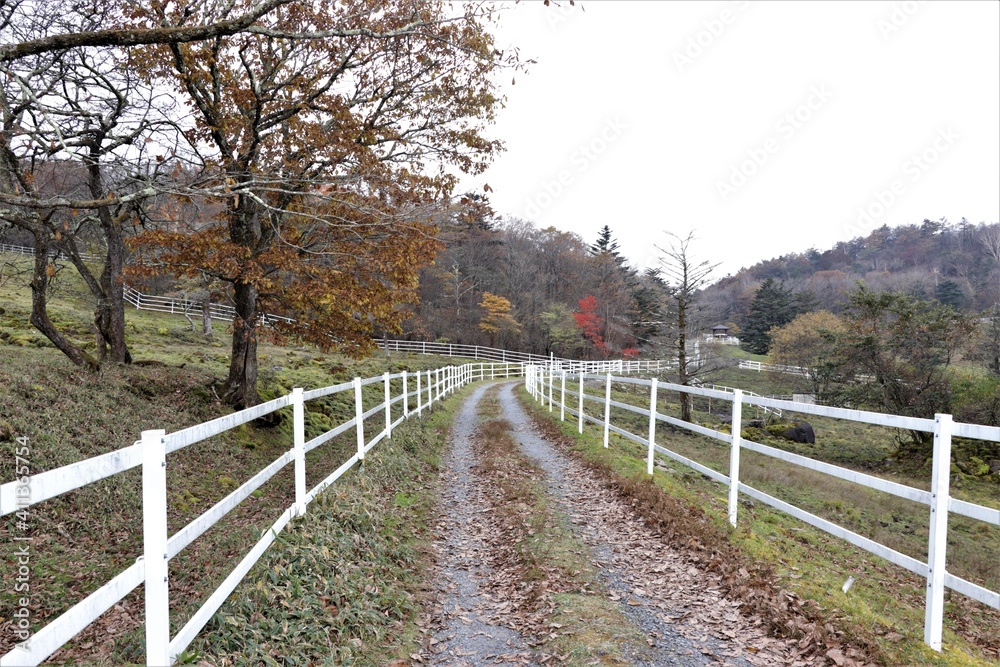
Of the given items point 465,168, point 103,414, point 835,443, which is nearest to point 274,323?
point 103,414

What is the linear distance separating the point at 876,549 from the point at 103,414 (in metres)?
9.86

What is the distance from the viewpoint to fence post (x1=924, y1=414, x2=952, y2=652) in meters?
3.52

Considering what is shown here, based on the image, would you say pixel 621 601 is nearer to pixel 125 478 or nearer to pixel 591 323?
pixel 125 478

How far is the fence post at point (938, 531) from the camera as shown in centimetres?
352

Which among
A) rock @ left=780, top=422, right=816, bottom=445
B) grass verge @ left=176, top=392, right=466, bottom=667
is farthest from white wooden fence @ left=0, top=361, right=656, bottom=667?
rock @ left=780, top=422, right=816, bottom=445

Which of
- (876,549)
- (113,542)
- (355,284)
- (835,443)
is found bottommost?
(835,443)

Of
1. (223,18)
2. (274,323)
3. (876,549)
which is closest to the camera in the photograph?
(876,549)

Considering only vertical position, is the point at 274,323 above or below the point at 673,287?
below

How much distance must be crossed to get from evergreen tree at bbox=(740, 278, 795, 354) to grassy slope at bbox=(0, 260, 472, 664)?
66.3 meters

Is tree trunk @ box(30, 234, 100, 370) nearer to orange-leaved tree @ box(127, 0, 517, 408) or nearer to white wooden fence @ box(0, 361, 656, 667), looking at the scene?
orange-leaved tree @ box(127, 0, 517, 408)

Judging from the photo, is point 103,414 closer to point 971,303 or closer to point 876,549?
point 876,549

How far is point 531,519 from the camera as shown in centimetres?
639

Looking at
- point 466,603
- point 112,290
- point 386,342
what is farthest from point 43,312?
point 386,342

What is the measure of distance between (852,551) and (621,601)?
19.6 feet
